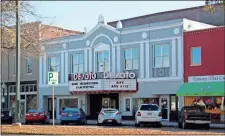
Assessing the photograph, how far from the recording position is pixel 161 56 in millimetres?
38219

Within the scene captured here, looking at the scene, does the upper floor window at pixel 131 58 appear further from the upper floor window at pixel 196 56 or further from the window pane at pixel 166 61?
the upper floor window at pixel 196 56

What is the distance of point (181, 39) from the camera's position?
36.8 meters

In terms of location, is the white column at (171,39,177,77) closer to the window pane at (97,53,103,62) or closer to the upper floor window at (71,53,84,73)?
the window pane at (97,53,103,62)

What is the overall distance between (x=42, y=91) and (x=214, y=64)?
1900cm

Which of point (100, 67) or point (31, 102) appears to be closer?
point (100, 67)

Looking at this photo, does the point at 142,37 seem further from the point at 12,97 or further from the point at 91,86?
the point at 12,97

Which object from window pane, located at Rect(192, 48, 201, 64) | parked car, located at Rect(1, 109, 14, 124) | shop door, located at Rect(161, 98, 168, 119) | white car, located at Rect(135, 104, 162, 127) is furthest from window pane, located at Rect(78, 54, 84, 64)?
white car, located at Rect(135, 104, 162, 127)

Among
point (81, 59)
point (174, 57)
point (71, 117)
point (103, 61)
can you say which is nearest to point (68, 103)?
point (81, 59)

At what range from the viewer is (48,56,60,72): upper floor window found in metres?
45.8

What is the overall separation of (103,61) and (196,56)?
30.5 feet

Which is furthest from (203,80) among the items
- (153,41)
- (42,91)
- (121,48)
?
(42,91)

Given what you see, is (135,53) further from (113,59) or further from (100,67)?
(100,67)

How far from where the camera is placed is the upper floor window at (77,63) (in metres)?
43.7

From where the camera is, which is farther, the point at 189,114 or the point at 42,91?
the point at 42,91
